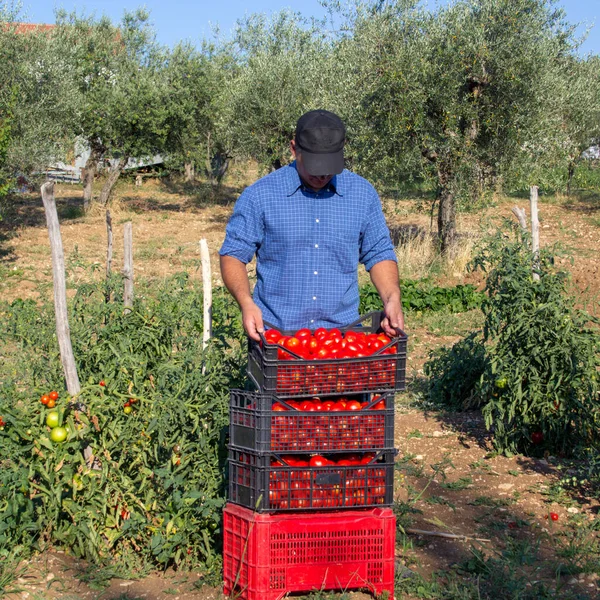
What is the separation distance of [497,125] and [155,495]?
11.3 metres

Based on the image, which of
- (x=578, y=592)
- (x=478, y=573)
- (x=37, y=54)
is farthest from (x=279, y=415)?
(x=37, y=54)

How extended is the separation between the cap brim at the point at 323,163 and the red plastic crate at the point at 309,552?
148 cm

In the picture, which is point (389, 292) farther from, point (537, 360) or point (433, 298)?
point (433, 298)

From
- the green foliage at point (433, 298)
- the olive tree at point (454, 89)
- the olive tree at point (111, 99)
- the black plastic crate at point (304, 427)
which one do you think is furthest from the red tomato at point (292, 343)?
the olive tree at point (111, 99)

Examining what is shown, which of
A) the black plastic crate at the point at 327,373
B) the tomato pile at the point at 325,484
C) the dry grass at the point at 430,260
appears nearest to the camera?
the black plastic crate at the point at 327,373

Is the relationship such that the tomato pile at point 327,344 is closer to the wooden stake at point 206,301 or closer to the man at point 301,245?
the man at point 301,245

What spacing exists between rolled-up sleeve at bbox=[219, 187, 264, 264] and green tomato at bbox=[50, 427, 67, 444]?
116cm

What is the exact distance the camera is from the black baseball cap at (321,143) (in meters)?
3.57

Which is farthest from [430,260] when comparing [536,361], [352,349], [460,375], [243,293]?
[352,349]

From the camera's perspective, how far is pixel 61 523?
13.7ft

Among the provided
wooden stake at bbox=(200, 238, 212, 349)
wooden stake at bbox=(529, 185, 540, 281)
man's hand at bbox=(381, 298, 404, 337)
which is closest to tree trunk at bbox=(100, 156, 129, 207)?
wooden stake at bbox=(529, 185, 540, 281)

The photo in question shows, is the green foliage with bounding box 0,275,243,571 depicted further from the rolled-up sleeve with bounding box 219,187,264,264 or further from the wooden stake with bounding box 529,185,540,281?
the wooden stake with bounding box 529,185,540,281

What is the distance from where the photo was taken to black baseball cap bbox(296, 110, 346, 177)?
3.57 meters

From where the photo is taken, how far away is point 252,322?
136 inches
